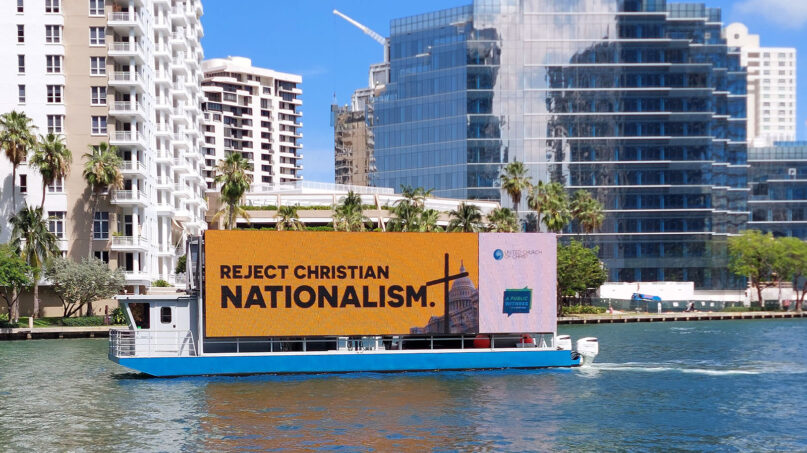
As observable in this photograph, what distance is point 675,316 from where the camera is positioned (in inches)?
5591

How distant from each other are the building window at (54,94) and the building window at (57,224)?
40.5 ft

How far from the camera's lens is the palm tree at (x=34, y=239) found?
325 feet

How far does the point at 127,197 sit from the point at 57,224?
25.7 feet

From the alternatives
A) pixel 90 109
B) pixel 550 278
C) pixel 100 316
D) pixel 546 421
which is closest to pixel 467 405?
pixel 546 421

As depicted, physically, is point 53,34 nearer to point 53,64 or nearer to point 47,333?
point 53,64

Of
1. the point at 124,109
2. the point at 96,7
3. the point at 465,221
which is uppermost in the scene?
the point at 96,7

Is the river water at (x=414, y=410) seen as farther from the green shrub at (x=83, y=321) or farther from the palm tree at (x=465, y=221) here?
the palm tree at (x=465, y=221)

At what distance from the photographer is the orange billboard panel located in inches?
2117

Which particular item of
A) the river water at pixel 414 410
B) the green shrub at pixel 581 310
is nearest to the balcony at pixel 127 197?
the river water at pixel 414 410

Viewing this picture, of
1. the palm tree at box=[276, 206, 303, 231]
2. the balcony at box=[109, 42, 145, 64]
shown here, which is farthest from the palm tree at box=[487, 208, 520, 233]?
the balcony at box=[109, 42, 145, 64]

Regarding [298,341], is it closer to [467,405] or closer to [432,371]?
[432,371]

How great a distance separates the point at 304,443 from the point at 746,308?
132m

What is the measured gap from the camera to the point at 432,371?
56.0 m

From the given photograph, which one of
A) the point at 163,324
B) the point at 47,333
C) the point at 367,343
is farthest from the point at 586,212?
the point at 163,324
